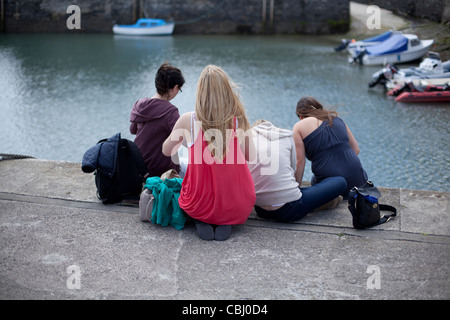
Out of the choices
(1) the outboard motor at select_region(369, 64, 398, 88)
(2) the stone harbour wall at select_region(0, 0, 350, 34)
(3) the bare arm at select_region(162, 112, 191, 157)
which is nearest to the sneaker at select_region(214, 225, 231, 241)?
A: (3) the bare arm at select_region(162, 112, 191, 157)

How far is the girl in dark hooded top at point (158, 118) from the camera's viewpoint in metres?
3.70

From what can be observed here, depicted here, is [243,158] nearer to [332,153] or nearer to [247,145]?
[247,145]

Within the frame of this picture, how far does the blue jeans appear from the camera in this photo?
318 cm

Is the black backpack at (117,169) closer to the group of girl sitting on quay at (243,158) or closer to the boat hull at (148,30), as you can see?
the group of girl sitting on quay at (243,158)

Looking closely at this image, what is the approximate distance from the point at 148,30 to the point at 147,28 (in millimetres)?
83

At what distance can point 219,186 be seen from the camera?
2.97m

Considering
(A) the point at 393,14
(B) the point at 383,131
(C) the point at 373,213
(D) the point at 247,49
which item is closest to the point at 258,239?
(C) the point at 373,213

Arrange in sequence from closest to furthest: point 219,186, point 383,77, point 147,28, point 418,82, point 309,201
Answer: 1. point 219,186
2. point 309,201
3. point 418,82
4. point 383,77
5. point 147,28

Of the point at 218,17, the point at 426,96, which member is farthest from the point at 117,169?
the point at 218,17

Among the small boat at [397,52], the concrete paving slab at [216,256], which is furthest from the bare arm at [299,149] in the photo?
the small boat at [397,52]

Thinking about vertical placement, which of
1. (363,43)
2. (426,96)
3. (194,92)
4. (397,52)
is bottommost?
(194,92)

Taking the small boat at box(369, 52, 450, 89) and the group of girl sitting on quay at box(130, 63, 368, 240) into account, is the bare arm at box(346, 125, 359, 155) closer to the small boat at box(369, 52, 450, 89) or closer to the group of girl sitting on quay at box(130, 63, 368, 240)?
the group of girl sitting on quay at box(130, 63, 368, 240)

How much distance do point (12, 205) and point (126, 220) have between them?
858mm

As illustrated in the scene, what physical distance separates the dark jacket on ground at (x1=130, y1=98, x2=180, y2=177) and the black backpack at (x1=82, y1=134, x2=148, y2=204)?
0.91 ft
